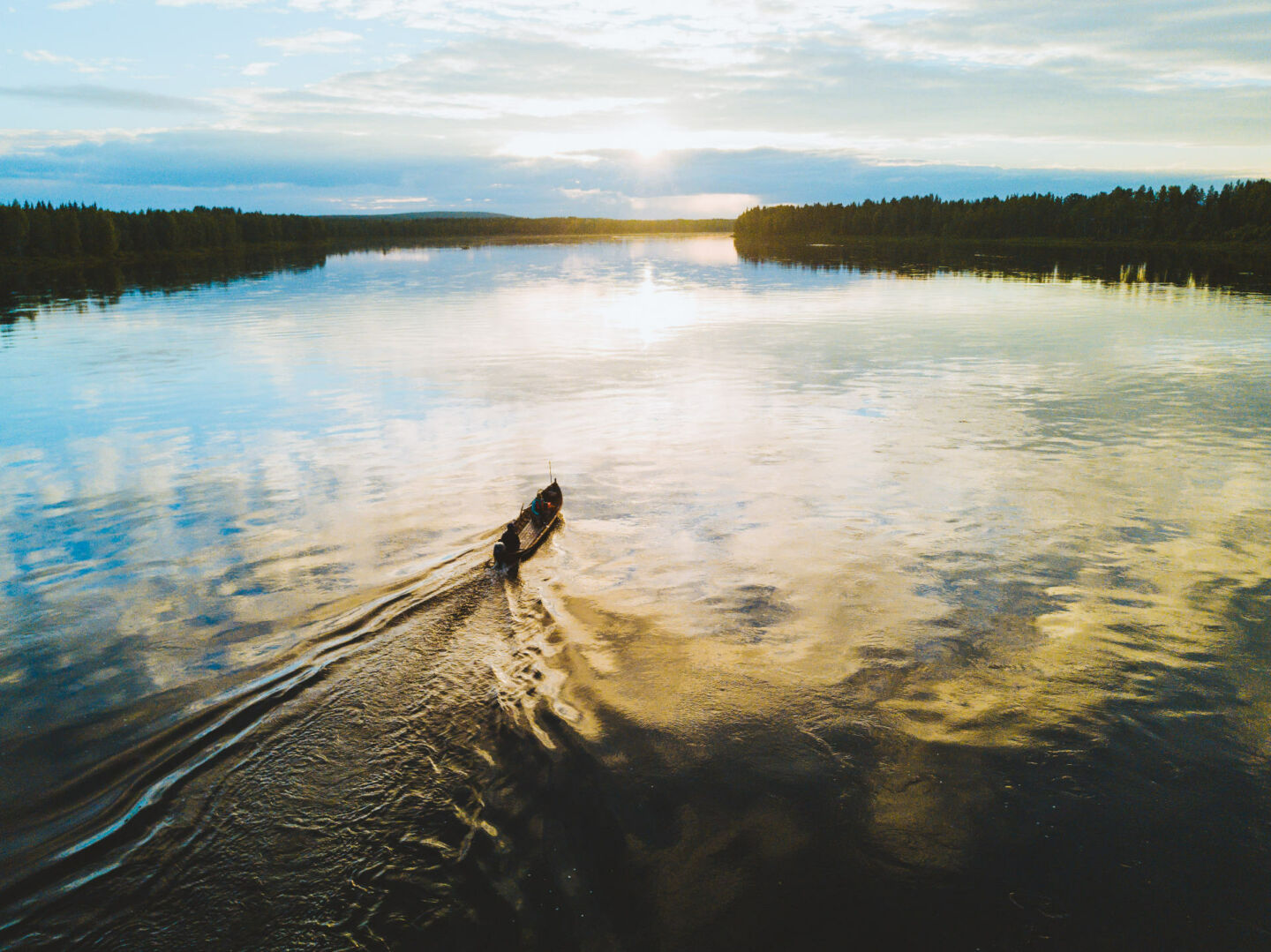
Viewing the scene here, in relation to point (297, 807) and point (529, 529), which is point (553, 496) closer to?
point (529, 529)

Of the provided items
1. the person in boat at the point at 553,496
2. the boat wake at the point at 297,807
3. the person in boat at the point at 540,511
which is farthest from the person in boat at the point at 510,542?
the boat wake at the point at 297,807

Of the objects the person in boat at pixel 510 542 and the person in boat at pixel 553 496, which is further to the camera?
the person in boat at pixel 553 496

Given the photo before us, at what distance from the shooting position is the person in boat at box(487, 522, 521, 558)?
2078cm

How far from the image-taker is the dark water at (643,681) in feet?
34.6

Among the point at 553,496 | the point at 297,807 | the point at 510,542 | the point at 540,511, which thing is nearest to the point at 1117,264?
the point at 553,496

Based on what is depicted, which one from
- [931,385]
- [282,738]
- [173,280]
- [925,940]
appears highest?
[173,280]

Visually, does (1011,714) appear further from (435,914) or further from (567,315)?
(567,315)

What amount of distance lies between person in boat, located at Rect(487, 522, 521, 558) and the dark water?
0.92 metres

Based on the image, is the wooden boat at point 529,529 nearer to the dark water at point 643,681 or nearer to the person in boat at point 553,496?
the person in boat at point 553,496

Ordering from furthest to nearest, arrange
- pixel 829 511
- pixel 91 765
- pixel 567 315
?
pixel 567 315
pixel 829 511
pixel 91 765

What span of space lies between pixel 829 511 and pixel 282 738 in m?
18.2

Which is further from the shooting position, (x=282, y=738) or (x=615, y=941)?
(x=282, y=738)

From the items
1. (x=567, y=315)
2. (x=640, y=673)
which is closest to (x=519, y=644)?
(x=640, y=673)

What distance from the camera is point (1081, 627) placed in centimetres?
1750
